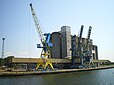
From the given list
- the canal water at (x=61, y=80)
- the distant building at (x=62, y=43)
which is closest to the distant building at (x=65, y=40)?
the distant building at (x=62, y=43)

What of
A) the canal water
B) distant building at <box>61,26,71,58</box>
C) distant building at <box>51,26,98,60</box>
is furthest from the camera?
distant building at <box>51,26,98,60</box>

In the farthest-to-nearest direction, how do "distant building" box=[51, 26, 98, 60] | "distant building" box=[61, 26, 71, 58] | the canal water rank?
"distant building" box=[51, 26, 98, 60]
"distant building" box=[61, 26, 71, 58]
the canal water

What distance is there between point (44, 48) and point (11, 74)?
2907 cm

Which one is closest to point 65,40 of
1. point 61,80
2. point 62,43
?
point 62,43

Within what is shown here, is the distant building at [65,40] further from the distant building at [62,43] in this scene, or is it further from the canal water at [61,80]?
the canal water at [61,80]

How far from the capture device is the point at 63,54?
15762cm

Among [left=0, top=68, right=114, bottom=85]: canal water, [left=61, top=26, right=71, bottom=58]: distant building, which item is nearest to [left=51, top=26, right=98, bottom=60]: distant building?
[left=61, top=26, right=71, bottom=58]: distant building

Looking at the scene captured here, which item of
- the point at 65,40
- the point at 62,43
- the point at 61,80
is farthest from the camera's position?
the point at 62,43

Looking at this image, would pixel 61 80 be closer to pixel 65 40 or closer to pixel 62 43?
pixel 65 40

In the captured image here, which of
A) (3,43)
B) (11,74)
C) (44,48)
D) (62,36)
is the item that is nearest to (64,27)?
(62,36)

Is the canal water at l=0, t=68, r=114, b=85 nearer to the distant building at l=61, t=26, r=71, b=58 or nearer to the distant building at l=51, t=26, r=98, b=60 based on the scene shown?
the distant building at l=61, t=26, r=71, b=58

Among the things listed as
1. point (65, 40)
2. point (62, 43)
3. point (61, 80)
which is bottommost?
point (61, 80)

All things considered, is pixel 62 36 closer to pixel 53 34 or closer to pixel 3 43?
pixel 53 34

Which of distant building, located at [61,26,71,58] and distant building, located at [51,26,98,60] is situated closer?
distant building, located at [61,26,71,58]
